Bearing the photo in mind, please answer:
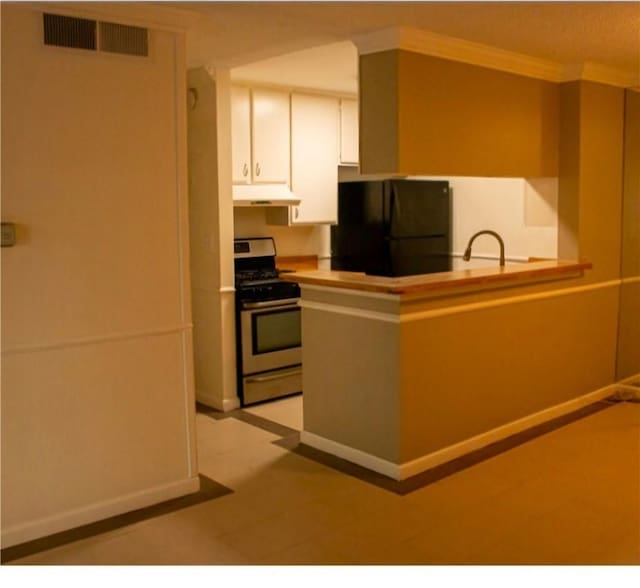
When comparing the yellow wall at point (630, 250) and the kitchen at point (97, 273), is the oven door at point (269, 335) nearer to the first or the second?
the kitchen at point (97, 273)

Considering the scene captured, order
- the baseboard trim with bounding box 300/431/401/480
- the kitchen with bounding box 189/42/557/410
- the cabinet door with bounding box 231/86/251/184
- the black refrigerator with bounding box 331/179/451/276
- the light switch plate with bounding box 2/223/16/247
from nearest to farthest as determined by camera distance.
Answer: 1. the light switch plate with bounding box 2/223/16/247
2. the baseboard trim with bounding box 300/431/401/480
3. the kitchen with bounding box 189/42/557/410
4. the cabinet door with bounding box 231/86/251/184
5. the black refrigerator with bounding box 331/179/451/276

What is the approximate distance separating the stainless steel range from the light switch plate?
86.0 inches

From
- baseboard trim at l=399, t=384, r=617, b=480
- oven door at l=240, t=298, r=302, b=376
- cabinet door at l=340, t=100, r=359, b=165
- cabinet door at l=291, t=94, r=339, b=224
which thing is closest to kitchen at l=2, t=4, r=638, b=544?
baseboard trim at l=399, t=384, r=617, b=480

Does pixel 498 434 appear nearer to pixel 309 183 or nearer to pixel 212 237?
pixel 212 237

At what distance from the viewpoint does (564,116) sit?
4.83m

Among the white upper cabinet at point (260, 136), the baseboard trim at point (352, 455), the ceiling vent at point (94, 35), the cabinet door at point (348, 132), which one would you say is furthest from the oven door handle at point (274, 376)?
the ceiling vent at point (94, 35)

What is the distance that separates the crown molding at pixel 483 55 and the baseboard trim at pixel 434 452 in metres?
2.09

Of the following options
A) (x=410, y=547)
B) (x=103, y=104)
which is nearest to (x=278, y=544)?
(x=410, y=547)

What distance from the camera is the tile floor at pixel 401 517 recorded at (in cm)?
298

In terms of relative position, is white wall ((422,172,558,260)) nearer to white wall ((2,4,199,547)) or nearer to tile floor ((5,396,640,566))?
tile floor ((5,396,640,566))

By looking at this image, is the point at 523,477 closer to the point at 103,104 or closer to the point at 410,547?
the point at 410,547

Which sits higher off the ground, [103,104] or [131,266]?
[103,104]

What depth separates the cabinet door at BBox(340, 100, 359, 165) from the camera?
5871mm

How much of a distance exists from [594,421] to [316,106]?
9.93ft
